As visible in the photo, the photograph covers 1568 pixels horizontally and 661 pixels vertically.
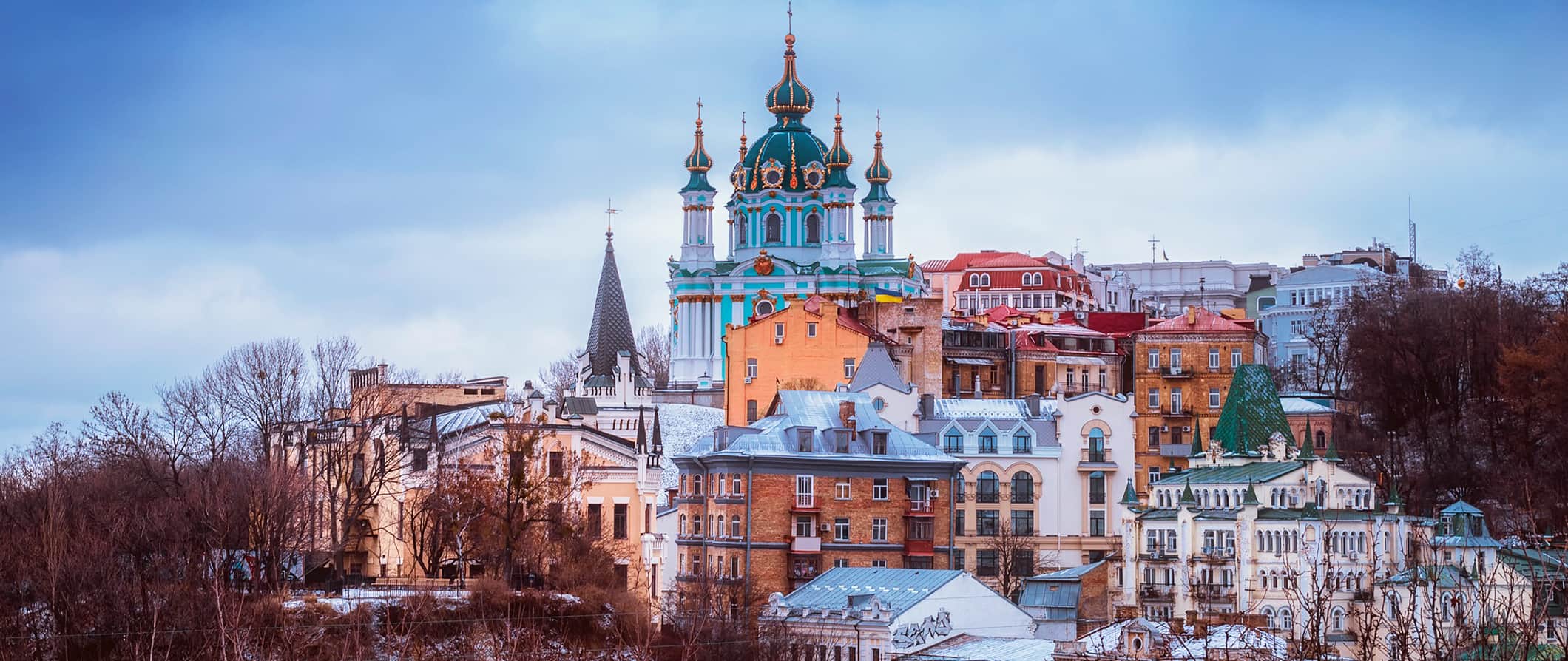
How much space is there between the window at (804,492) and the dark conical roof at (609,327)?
26.4 metres

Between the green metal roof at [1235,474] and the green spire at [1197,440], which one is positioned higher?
the green spire at [1197,440]

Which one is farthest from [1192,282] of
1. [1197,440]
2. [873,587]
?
[873,587]

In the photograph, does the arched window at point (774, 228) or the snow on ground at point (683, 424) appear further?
the arched window at point (774, 228)

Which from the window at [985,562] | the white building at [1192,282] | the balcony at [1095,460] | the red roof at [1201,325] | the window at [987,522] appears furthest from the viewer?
the white building at [1192,282]

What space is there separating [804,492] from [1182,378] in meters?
21.9

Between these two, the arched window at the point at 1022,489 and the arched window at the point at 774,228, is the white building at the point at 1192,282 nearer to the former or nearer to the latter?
the arched window at the point at 774,228

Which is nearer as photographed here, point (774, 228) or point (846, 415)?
point (846, 415)

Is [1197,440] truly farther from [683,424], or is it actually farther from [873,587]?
[873,587]

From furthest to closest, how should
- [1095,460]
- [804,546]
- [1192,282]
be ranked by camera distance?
[1192,282], [1095,460], [804,546]

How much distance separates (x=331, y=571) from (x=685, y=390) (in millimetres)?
41948

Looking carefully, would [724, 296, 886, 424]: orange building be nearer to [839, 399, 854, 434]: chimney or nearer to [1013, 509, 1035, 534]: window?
[1013, 509, 1035, 534]: window

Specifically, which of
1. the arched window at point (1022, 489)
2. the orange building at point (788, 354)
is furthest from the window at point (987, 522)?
the orange building at point (788, 354)

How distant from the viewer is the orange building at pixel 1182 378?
8131 centimetres

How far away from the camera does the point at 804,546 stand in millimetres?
65000
